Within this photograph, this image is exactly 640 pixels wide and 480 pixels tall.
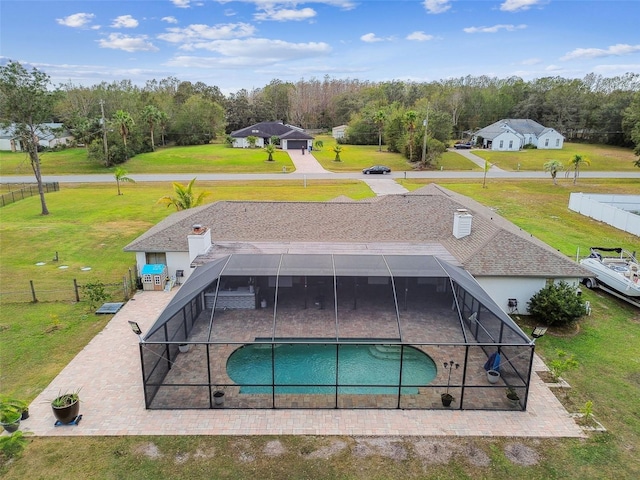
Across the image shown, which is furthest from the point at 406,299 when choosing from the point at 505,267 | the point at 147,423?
the point at 147,423

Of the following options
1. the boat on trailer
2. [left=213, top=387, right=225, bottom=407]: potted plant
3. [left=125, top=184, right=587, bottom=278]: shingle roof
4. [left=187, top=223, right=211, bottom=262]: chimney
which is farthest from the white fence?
[left=213, top=387, right=225, bottom=407]: potted plant

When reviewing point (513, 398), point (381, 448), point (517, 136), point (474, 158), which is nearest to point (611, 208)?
point (513, 398)

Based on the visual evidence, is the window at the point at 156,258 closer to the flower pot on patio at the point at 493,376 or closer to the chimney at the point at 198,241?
the chimney at the point at 198,241

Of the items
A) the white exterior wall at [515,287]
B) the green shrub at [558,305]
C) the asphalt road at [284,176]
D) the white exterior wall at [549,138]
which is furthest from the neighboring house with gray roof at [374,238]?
the white exterior wall at [549,138]

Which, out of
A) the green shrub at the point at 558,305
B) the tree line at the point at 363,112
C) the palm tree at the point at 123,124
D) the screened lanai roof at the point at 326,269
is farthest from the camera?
the tree line at the point at 363,112

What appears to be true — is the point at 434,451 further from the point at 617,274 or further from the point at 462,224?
the point at 617,274
